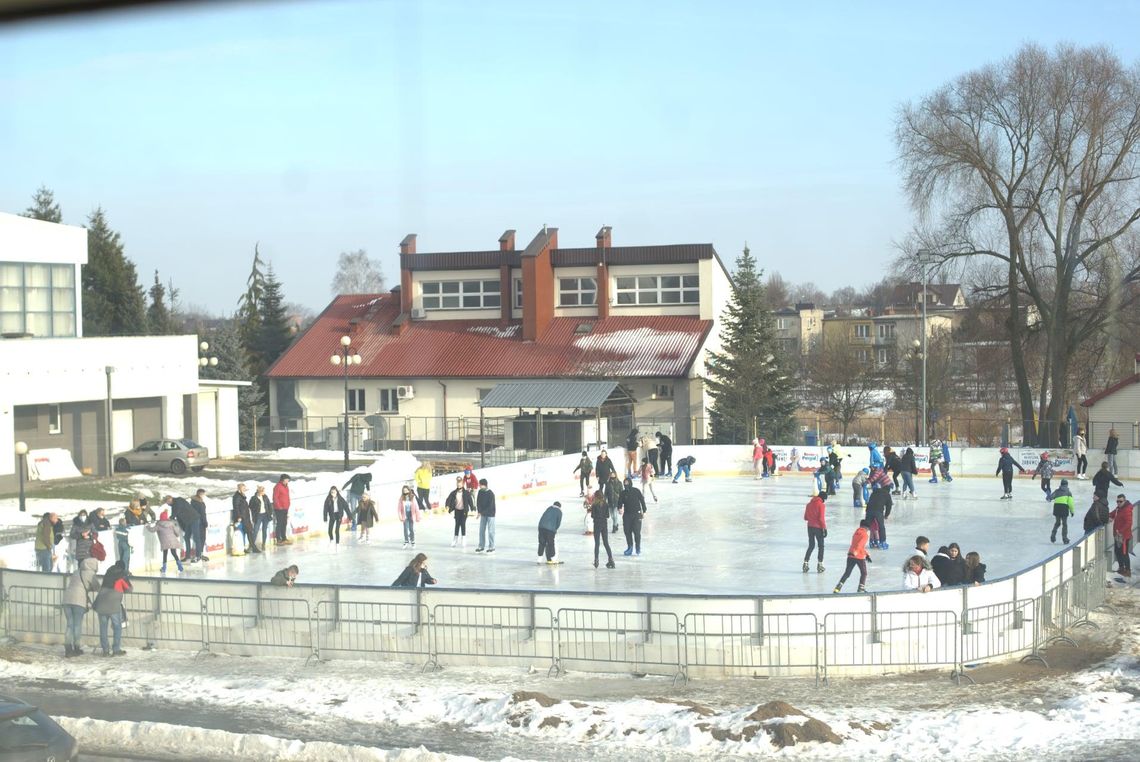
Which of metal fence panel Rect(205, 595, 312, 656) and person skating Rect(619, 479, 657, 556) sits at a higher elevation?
person skating Rect(619, 479, 657, 556)

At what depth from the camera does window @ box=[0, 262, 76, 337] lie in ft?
124

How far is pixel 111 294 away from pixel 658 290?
2969 centimetres

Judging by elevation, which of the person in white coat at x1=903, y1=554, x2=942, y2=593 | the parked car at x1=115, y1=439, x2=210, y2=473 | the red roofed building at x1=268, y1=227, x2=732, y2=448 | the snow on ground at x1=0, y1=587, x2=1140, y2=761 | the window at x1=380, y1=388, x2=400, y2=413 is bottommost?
the snow on ground at x1=0, y1=587, x2=1140, y2=761

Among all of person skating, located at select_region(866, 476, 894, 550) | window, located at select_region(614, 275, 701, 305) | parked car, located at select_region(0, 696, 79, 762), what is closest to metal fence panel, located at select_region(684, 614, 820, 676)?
parked car, located at select_region(0, 696, 79, 762)

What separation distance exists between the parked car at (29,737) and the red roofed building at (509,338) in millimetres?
40441

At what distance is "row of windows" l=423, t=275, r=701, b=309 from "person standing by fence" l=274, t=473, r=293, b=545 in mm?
33109

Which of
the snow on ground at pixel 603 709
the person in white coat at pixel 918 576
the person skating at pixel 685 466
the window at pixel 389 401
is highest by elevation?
the window at pixel 389 401

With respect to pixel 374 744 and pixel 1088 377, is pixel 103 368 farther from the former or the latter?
pixel 1088 377

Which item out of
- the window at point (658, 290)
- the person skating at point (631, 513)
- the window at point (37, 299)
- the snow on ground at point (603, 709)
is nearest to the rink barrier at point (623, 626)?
the snow on ground at point (603, 709)

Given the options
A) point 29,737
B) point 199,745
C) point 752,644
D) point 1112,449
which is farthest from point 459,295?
point 29,737

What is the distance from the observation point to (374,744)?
12.2 metres

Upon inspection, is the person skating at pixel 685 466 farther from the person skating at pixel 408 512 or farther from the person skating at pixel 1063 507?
the person skating at pixel 1063 507

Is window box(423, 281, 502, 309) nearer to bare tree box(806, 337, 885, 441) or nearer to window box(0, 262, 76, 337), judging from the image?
bare tree box(806, 337, 885, 441)

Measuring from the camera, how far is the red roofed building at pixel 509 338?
53.1m
